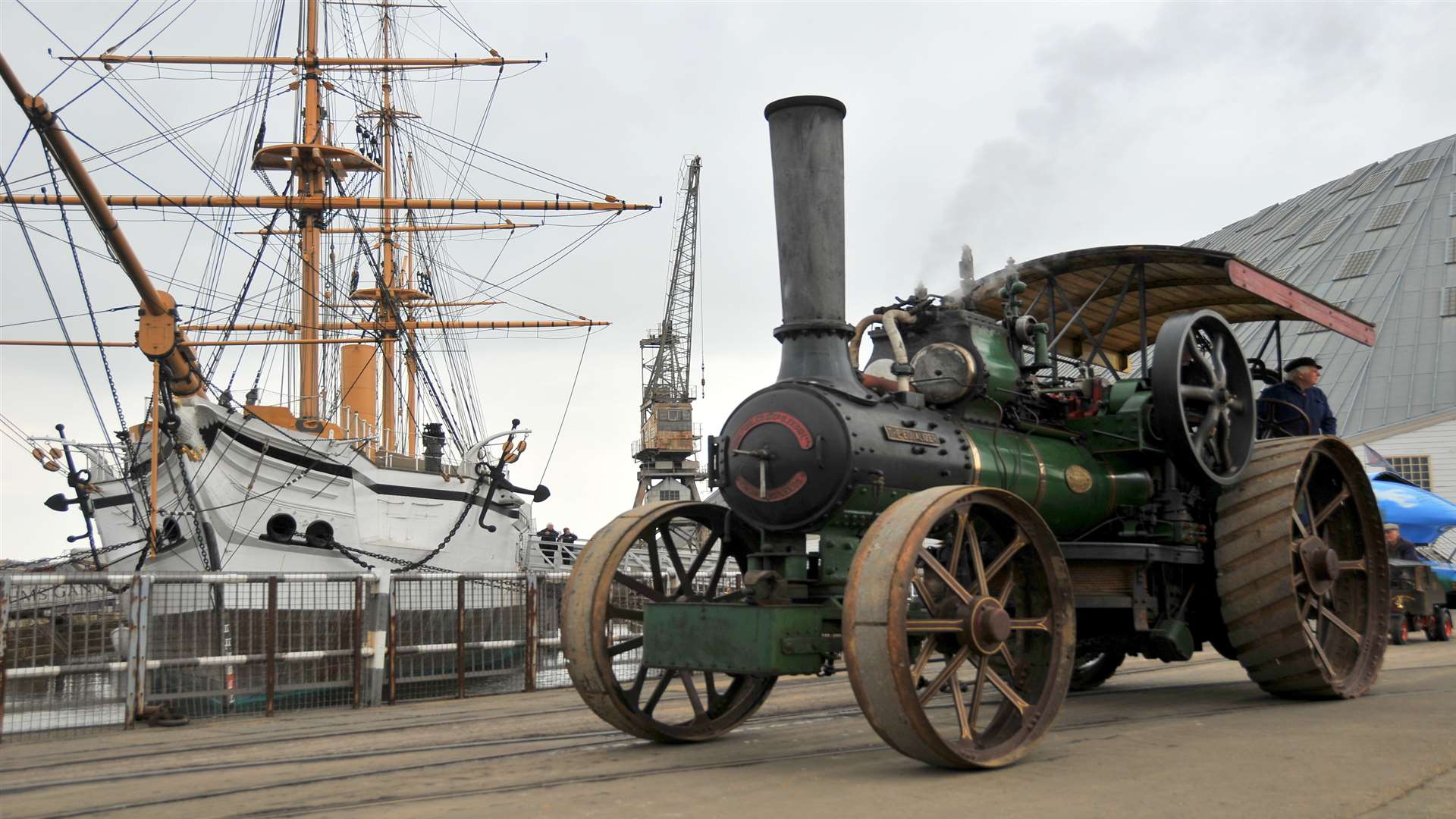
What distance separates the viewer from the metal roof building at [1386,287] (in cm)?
2828

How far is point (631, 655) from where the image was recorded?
1077 cm

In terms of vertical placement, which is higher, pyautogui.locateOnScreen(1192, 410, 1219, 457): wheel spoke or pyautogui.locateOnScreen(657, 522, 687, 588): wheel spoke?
pyautogui.locateOnScreen(1192, 410, 1219, 457): wheel spoke

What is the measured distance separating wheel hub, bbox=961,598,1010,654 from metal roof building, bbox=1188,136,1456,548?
1885 cm

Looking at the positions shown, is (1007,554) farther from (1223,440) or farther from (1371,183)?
(1371,183)

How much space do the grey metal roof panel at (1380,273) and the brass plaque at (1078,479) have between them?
867 inches

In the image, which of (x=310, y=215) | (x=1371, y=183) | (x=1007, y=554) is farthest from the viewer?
(x=1371, y=183)

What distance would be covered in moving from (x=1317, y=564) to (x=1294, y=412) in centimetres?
190

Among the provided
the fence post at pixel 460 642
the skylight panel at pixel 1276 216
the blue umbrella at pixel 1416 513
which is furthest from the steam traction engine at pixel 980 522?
the skylight panel at pixel 1276 216

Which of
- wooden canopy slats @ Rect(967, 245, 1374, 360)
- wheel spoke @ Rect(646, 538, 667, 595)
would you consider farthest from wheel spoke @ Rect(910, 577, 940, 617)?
wooden canopy slats @ Rect(967, 245, 1374, 360)

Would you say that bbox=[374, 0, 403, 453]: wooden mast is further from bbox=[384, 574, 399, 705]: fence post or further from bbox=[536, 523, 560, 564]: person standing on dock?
bbox=[384, 574, 399, 705]: fence post

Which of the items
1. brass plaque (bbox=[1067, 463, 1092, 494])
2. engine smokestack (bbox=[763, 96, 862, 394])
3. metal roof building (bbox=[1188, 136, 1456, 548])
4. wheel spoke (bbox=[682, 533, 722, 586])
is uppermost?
metal roof building (bbox=[1188, 136, 1456, 548])

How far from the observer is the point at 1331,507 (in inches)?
293

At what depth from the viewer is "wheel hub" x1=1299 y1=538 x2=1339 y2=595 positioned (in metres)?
6.89

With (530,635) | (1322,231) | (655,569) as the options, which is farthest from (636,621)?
(1322,231)
